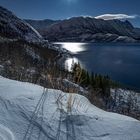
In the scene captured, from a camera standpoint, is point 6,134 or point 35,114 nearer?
point 6,134

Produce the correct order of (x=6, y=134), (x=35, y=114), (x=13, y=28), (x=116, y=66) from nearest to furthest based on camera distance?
(x=6, y=134)
(x=35, y=114)
(x=116, y=66)
(x=13, y=28)

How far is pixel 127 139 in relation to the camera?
314 cm

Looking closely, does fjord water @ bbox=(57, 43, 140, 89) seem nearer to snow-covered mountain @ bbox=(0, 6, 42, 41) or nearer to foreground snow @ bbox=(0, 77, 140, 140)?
snow-covered mountain @ bbox=(0, 6, 42, 41)

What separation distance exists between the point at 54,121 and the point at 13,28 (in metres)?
73.0

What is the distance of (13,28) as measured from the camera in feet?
241

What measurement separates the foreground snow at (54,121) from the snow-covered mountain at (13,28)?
200 ft

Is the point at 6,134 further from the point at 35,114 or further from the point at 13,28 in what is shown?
the point at 13,28

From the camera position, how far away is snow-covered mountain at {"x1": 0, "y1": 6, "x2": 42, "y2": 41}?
67056 millimetres

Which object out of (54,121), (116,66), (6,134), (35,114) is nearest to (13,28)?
(116,66)

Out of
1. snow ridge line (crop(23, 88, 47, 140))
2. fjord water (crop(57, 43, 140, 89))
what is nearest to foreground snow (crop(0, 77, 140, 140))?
snow ridge line (crop(23, 88, 47, 140))

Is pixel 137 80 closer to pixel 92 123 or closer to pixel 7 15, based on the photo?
pixel 92 123

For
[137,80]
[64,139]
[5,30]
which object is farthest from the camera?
[5,30]

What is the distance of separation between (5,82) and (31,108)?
53.6 inches

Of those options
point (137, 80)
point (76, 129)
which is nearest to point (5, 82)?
point (76, 129)
